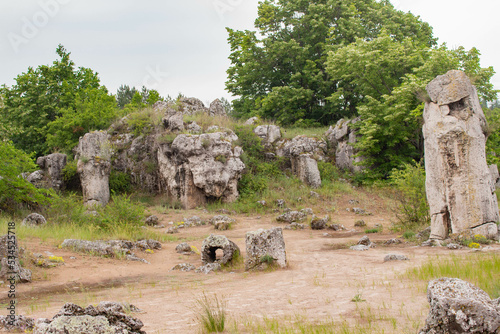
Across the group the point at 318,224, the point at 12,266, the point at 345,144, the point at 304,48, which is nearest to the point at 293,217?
the point at 318,224

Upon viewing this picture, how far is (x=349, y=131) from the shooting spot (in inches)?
960

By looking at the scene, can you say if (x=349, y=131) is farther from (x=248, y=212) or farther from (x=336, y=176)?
(x=248, y=212)

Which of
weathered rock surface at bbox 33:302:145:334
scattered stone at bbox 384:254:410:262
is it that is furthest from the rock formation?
weathered rock surface at bbox 33:302:145:334

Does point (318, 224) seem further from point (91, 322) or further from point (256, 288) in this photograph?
point (91, 322)

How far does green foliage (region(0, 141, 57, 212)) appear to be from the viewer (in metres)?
13.6

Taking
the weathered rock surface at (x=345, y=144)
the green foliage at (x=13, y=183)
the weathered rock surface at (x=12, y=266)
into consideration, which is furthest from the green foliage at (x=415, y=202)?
the green foliage at (x=13, y=183)

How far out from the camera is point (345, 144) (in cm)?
2419

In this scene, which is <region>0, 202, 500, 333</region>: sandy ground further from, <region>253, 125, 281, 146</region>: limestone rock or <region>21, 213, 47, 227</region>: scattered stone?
<region>253, 125, 281, 146</region>: limestone rock

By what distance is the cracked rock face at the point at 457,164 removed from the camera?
9.84 m

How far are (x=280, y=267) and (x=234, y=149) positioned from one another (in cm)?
1349

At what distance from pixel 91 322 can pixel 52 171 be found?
19.1 meters

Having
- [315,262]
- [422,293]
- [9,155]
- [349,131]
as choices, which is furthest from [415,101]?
[9,155]

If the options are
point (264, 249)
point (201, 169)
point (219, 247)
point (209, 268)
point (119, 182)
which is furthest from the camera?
point (119, 182)

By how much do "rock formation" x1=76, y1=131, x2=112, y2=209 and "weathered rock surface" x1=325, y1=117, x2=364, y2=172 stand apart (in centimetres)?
1339
